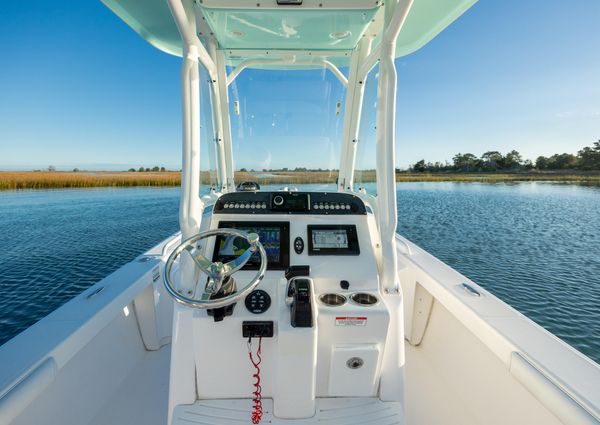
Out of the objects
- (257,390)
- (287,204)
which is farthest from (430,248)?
(257,390)

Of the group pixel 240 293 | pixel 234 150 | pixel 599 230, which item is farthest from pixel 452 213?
pixel 240 293

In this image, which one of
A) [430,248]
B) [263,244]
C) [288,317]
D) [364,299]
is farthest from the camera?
[430,248]

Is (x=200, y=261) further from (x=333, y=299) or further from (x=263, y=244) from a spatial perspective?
(x=333, y=299)

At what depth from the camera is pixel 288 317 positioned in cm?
120

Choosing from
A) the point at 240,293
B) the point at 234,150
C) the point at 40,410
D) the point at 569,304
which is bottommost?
the point at 569,304

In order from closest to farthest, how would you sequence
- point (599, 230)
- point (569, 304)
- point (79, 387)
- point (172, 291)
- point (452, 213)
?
point (172, 291) → point (79, 387) → point (569, 304) → point (599, 230) → point (452, 213)

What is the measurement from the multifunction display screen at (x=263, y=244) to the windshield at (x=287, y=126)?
0.71 metres

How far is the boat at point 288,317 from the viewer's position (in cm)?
113

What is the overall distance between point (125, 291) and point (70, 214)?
1224cm

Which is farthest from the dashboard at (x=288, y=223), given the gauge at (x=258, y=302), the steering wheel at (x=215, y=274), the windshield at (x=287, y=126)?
the windshield at (x=287, y=126)

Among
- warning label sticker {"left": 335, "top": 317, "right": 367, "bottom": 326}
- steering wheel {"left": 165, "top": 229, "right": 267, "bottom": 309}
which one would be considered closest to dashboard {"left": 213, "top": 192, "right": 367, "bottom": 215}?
steering wheel {"left": 165, "top": 229, "right": 267, "bottom": 309}

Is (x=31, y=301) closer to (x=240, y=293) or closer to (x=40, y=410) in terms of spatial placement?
(x=40, y=410)

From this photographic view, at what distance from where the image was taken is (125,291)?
63.9 inches

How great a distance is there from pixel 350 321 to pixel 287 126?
1832 millimetres
